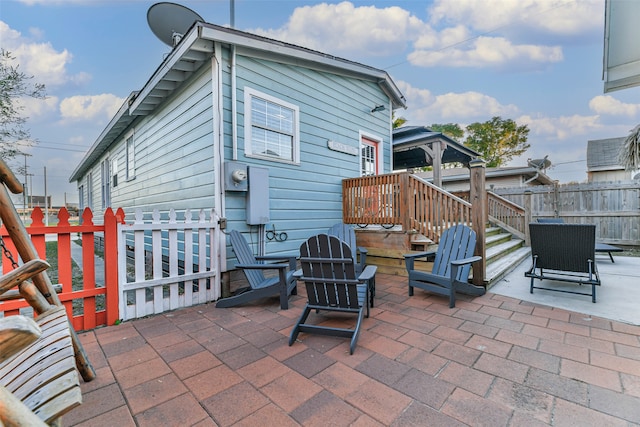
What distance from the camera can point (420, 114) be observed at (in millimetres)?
21797

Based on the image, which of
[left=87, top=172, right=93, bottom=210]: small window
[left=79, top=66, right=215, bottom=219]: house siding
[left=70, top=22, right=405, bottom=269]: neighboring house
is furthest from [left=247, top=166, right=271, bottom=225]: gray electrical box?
[left=87, top=172, right=93, bottom=210]: small window

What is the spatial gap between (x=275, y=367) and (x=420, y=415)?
1008 mm

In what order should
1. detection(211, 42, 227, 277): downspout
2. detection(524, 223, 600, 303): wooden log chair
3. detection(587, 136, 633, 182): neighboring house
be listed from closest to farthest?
detection(524, 223, 600, 303): wooden log chair
detection(211, 42, 227, 277): downspout
detection(587, 136, 633, 182): neighboring house

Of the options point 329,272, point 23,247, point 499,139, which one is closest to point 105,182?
point 23,247

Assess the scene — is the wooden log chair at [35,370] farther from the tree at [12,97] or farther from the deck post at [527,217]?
the deck post at [527,217]

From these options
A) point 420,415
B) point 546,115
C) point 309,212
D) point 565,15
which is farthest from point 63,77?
point 546,115

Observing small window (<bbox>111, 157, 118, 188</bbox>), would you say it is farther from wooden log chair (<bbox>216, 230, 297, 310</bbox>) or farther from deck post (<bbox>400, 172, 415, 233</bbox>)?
deck post (<bbox>400, 172, 415, 233</bbox>)

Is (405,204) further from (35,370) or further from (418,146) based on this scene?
(35,370)

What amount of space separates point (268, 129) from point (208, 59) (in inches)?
50.4

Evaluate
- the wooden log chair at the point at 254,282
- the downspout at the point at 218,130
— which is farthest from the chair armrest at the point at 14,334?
the downspout at the point at 218,130

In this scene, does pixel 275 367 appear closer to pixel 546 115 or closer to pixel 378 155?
pixel 378 155

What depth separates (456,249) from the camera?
3.62 metres

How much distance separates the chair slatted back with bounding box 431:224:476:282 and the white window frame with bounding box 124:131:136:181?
24.4 feet

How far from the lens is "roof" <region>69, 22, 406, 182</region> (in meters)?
3.68
